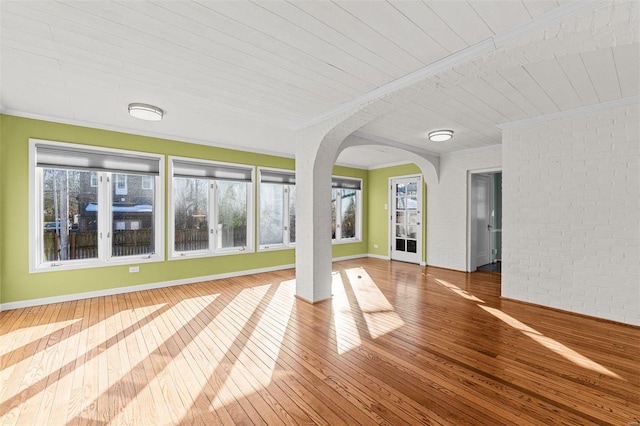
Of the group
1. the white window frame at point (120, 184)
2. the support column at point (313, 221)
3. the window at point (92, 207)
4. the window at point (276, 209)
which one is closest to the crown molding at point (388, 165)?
the window at point (276, 209)

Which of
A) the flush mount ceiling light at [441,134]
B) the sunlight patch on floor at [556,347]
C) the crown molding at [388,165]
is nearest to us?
the sunlight patch on floor at [556,347]

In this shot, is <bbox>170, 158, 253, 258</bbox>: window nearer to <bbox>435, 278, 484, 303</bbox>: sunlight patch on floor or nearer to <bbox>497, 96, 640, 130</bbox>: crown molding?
<bbox>435, 278, 484, 303</bbox>: sunlight patch on floor

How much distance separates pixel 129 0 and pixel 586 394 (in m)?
4.32

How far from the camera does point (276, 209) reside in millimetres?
6758

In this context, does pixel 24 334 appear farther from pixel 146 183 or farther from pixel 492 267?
pixel 492 267

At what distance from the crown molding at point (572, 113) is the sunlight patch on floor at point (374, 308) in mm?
3377

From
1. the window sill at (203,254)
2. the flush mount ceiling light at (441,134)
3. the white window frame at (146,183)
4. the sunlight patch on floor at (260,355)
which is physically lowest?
the sunlight patch on floor at (260,355)

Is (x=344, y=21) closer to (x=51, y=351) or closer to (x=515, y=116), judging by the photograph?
(x=515, y=116)

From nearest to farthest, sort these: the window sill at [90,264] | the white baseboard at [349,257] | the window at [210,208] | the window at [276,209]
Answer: the window sill at [90,264] < the window at [210,208] < the window at [276,209] < the white baseboard at [349,257]

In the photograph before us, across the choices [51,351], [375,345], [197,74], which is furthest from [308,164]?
[51,351]

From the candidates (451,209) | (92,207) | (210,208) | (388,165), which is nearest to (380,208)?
(388,165)

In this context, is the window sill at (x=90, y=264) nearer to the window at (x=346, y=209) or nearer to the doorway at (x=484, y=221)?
the window at (x=346, y=209)

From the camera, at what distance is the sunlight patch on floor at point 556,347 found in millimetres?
2469

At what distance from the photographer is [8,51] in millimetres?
2416
